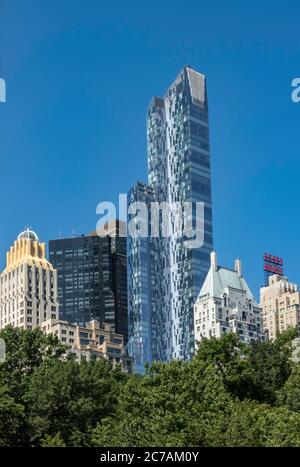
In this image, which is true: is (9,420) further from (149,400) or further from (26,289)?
(26,289)

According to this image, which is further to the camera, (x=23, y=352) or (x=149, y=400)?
(x=23, y=352)

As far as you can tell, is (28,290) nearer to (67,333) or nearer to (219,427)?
(67,333)

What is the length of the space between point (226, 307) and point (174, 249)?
2165 centimetres

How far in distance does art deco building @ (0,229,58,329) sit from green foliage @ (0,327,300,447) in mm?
96564

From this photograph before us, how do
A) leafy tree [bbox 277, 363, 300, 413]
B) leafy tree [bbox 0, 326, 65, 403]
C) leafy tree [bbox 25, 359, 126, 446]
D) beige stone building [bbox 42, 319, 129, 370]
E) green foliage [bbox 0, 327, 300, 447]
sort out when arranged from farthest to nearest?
1. beige stone building [bbox 42, 319, 129, 370]
2. leafy tree [bbox 0, 326, 65, 403]
3. leafy tree [bbox 277, 363, 300, 413]
4. leafy tree [bbox 25, 359, 126, 446]
5. green foliage [bbox 0, 327, 300, 447]

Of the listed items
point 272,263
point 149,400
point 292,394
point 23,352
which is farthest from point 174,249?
point 149,400

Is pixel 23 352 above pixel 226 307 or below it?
below

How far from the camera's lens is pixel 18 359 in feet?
220

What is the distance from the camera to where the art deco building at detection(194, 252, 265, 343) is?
17125cm

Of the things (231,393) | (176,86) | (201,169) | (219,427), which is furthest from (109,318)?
(219,427)

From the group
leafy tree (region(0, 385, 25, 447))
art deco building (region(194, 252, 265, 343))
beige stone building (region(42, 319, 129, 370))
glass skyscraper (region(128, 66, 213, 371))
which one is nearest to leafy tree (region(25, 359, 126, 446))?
leafy tree (region(0, 385, 25, 447))

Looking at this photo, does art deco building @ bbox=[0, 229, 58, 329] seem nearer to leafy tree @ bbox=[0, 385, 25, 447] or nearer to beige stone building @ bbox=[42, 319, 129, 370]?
beige stone building @ bbox=[42, 319, 129, 370]

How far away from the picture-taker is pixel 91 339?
166 m
